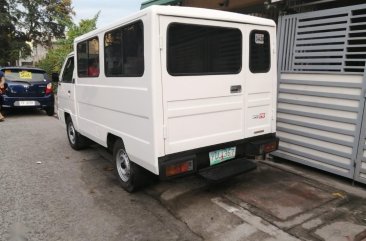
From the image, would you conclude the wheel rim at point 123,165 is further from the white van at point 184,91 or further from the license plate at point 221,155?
the license plate at point 221,155

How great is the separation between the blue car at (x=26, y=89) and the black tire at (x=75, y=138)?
4501 mm

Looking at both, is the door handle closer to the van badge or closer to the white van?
the white van

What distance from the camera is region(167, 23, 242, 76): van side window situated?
3514 mm

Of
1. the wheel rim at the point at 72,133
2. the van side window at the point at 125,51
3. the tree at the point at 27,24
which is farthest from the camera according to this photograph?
the tree at the point at 27,24

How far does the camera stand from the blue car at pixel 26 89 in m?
10.4

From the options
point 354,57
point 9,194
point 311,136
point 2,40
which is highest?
point 2,40

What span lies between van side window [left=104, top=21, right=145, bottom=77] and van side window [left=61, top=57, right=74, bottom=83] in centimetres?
→ 207

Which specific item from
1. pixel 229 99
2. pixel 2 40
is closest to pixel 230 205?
pixel 229 99

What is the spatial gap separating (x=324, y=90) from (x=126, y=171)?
3.12m

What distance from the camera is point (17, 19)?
24.0 metres

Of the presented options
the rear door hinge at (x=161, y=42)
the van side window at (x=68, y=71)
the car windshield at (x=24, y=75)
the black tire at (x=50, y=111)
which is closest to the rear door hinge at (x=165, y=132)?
the rear door hinge at (x=161, y=42)

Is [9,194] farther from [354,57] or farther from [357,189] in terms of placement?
[354,57]

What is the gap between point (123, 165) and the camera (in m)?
4.62

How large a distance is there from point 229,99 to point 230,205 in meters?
1.31
